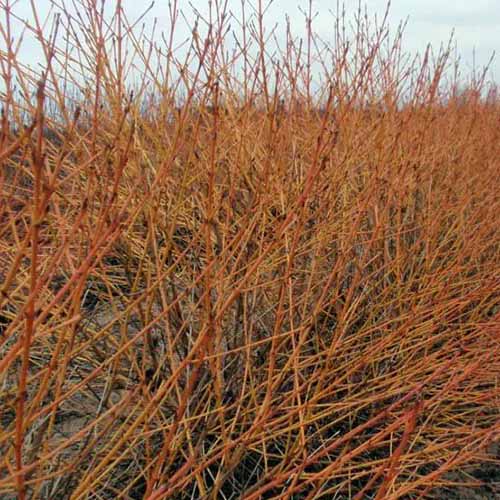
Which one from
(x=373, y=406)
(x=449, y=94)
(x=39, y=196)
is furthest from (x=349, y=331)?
(x=449, y=94)

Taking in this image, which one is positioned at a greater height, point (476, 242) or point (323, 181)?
point (323, 181)

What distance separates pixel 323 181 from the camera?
310 centimetres

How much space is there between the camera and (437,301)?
309 centimetres

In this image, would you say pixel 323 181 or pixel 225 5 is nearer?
pixel 225 5

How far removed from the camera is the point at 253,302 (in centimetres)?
255

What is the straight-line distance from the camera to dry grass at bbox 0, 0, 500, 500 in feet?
6.27

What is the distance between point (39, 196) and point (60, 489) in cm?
128

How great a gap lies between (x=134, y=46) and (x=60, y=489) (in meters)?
2.10

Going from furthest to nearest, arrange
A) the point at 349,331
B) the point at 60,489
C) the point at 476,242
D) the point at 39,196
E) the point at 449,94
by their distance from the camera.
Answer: the point at 449,94 < the point at 476,242 < the point at 349,331 < the point at 60,489 < the point at 39,196

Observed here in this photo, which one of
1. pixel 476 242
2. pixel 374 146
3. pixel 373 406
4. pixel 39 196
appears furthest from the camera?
pixel 374 146

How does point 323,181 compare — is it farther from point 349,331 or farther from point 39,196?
point 39,196

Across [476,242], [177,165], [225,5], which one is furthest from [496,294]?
[225,5]

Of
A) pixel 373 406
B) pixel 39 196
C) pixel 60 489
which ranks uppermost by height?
pixel 39 196

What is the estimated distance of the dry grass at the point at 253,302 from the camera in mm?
1911
